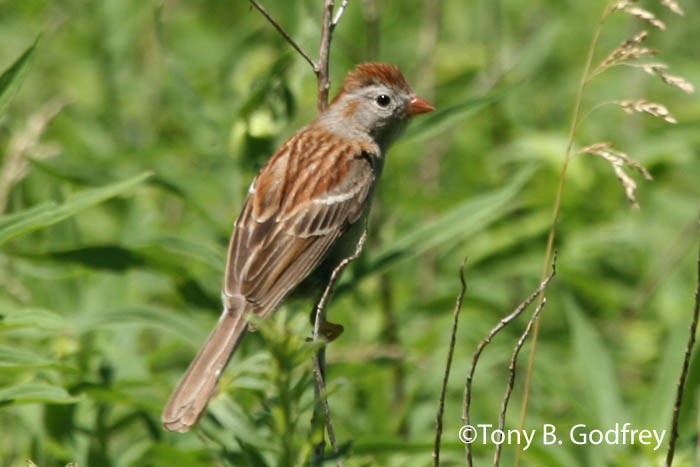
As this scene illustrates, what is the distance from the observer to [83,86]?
303 inches

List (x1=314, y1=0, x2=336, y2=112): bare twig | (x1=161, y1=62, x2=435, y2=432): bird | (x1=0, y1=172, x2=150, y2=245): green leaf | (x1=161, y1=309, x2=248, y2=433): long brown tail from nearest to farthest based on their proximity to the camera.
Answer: (x1=161, y1=309, x2=248, y2=433): long brown tail < (x1=314, y1=0, x2=336, y2=112): bare twig < (x1=0, y1=172, x2=150, y2=245): green leaf < (x1=161, y1=62, x2=435, y2=432): bird

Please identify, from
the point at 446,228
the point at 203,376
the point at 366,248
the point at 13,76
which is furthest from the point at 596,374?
the point at 13,76

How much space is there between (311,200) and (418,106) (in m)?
0.65

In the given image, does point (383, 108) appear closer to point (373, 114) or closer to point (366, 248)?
point (373, 114)

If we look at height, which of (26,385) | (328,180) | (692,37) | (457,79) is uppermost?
(26,385)

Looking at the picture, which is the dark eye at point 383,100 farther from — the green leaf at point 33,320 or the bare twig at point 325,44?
the green leaf at point 33,320

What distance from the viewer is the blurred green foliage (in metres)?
4.10

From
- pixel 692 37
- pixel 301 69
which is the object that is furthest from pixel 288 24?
pixel 692 37

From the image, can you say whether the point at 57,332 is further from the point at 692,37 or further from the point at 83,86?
the point at 692,37

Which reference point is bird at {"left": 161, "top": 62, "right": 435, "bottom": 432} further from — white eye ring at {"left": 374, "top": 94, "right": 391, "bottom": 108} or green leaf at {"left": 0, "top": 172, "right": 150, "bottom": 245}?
green leaf at {"left": 0, "top": 172, "right": 150, "bottom": 245}

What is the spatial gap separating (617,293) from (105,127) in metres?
2.68

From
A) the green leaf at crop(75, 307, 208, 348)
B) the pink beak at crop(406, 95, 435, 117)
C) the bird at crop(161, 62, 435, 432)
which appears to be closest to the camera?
the bird at crop(161, 62, 435, 432)

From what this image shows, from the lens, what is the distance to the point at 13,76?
143 inches

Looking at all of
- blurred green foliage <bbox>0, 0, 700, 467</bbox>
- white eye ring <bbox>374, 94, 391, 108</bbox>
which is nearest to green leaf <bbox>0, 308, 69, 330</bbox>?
blurred green foliage <bbox>0, 0, 700, 467</bbox>
